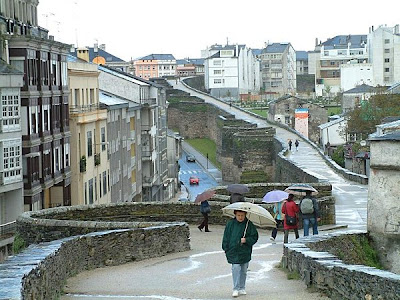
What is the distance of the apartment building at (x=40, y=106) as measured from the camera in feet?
129

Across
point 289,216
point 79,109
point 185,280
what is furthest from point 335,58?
point 185,280

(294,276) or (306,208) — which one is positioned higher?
(306,208)

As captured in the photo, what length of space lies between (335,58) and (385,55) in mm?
34731

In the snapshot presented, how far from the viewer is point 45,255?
47.7 ft

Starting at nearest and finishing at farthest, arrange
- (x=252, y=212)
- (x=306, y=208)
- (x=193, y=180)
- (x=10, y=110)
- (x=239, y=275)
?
(x=239, y=275)
(x=252, y=212)
(x=306, y=208)
(x=10, y=110)
(x=193, y=180)

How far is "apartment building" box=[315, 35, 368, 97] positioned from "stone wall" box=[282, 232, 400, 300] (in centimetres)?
16930

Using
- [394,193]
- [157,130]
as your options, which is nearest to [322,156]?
[157,130]

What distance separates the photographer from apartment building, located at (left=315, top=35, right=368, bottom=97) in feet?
622

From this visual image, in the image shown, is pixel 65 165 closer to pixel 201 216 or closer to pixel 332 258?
pixel 201 216

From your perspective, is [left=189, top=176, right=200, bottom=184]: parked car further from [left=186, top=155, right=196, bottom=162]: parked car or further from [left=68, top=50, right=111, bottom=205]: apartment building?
[left=68, top=50, right=111, bottom=205]: apartment building

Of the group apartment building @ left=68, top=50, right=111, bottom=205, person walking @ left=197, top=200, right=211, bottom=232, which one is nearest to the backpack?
person walking @ left=197, top=200, right=211, bottom=232

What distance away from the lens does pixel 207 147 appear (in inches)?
4941

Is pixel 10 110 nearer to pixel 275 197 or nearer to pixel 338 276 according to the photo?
pixel 275 197

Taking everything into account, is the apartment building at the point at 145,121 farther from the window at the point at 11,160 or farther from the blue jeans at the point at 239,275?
the blue jeans at the point at 239,275
